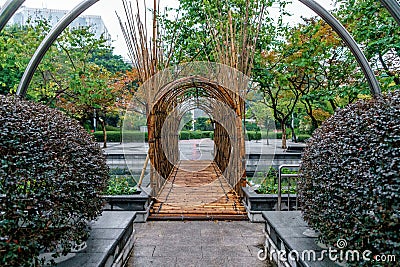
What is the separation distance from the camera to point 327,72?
8.69 meters

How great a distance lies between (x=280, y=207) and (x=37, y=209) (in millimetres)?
3025

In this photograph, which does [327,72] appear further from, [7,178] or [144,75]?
[7,178]

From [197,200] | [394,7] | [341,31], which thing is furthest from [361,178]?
[197,200]

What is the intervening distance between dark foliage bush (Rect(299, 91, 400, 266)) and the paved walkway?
1.12 m

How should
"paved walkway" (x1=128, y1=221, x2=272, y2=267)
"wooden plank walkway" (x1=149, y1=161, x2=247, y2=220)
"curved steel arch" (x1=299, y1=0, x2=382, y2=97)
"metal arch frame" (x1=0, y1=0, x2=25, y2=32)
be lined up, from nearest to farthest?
"metal arch frame" (x1=0, y1=0, x2=25, y2=32), "paved walkway" (x1=128, y1=221, x2=272, y2=267), "curved steel arch" (x1=299, y1=0, x2=382, y2=97), "wooden plank walkway" (x1=149, y1=161, x2=247, y2=220)

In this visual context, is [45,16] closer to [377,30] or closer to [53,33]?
[53,33]

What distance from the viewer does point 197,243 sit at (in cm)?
355

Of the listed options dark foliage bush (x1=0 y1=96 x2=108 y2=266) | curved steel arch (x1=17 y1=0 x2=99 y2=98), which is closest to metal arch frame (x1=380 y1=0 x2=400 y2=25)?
curved steel arch (x1=17 y1=0 x2=99 y2=98)

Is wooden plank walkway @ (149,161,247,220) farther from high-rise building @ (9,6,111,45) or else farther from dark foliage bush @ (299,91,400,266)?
high-rise building @ (9,6,111,45)

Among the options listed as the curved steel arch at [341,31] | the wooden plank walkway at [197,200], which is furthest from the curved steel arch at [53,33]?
the wooden plank walkway at [197,200]

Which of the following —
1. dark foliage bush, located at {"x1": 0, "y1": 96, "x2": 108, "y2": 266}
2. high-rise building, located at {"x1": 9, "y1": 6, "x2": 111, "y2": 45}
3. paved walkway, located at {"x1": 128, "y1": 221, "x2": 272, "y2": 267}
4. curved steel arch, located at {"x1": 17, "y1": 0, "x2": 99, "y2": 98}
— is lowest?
paved walkway, located at {"x1": 128, "y1": 221, "x2": 272, "y2": 267}

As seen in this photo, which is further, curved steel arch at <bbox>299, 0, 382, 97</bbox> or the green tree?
the green tree

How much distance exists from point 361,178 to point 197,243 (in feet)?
7.35

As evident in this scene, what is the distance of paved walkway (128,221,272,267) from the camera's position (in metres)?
3.09
